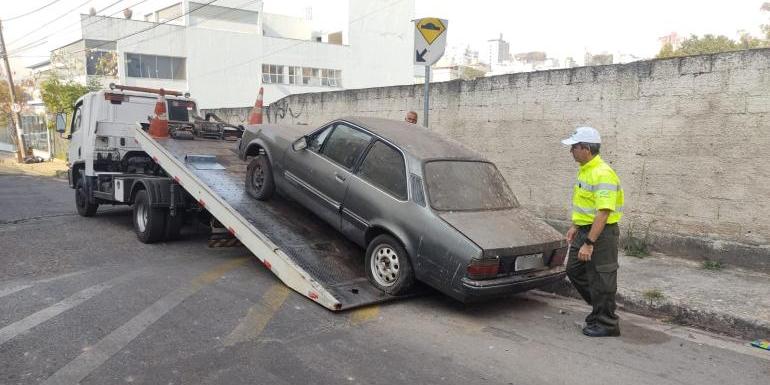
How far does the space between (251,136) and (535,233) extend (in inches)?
158

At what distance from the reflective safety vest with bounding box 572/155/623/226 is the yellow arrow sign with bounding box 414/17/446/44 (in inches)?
137

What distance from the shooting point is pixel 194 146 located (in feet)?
25.9

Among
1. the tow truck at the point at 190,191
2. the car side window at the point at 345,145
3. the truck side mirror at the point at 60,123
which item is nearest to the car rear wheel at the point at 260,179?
the tow truck at the point at 190,191

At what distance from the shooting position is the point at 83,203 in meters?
9.75

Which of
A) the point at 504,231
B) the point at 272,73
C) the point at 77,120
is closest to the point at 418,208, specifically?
the point at 504,231

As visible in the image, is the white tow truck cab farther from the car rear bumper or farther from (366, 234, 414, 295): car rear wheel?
the car rear bumper

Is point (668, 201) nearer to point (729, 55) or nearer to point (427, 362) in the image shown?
point (729, 55)

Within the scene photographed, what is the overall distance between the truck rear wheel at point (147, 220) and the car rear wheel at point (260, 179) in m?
1.54

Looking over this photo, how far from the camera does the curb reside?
184 inches

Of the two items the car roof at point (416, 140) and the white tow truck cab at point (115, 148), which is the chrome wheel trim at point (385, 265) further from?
the white tow truck cab at point (115, 148)

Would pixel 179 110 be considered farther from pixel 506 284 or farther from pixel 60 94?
pixel 60 94

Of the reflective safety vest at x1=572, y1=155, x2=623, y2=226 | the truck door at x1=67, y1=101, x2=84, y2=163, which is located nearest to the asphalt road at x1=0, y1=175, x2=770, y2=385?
the reflective safety vest at x1=572, y1=155, x2=623, y2=226

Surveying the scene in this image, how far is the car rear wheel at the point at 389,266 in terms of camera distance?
16.6 ft


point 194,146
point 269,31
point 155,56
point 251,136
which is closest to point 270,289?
point 251,136
